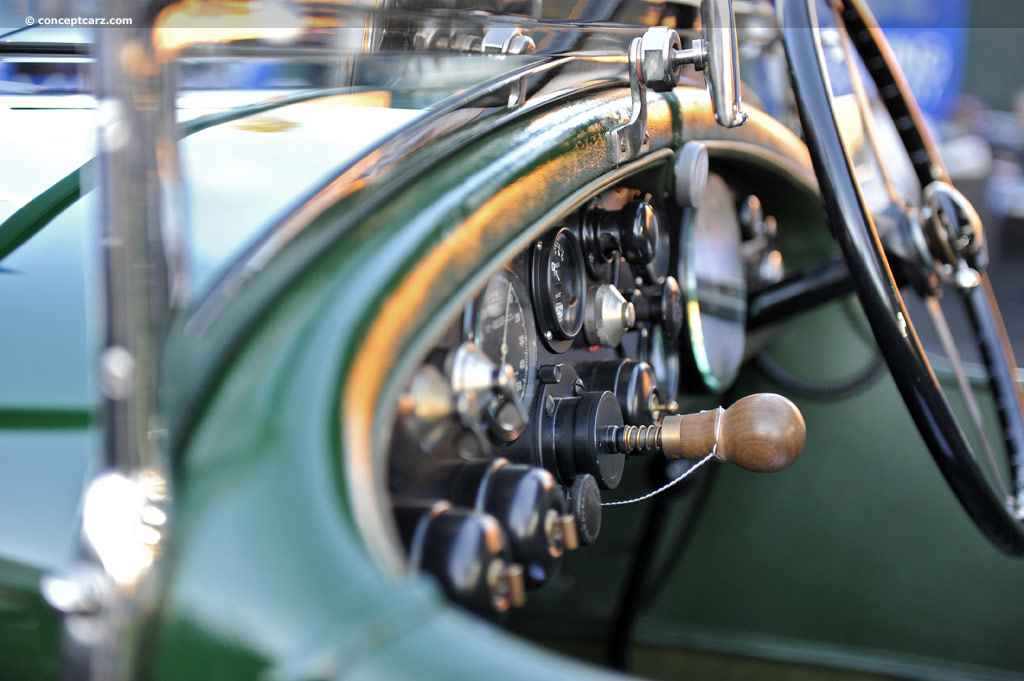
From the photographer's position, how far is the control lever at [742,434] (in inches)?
37.9

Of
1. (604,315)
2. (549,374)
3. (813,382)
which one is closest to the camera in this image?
(549,374)

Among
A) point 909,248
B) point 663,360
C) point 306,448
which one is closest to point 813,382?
point 909,248

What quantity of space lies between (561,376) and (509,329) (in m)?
0.12

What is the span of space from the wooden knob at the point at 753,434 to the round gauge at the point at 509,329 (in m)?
0.20

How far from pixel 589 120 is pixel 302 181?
356 millimetres

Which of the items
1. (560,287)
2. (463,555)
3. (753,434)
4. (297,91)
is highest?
(297,91)

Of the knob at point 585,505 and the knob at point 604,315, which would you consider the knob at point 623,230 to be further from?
the knob at point 585,505

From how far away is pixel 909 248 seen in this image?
1518mm

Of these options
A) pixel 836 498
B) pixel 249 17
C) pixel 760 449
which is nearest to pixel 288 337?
pixel 249 17

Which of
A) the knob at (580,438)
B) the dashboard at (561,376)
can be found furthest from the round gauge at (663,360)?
the knob at (580,438)

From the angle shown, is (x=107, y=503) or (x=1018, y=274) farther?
(x=1018, y=274)

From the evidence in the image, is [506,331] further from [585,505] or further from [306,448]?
[306,448]

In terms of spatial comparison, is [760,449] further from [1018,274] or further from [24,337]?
[1018,274]

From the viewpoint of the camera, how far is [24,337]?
0.81 metres
